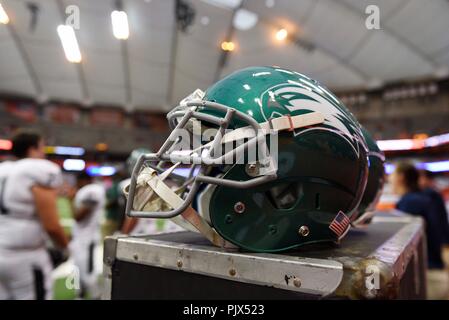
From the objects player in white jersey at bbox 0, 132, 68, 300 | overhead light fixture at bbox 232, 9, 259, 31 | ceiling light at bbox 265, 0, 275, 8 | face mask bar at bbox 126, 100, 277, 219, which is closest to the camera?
face mask bar at bbox 126, 100, 277, 219

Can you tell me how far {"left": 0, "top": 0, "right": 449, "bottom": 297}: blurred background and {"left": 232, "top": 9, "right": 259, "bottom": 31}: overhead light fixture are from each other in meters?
0.03

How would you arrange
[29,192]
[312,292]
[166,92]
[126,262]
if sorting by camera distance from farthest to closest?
[166,92]
[29,192]
[126,262]
[312,292]

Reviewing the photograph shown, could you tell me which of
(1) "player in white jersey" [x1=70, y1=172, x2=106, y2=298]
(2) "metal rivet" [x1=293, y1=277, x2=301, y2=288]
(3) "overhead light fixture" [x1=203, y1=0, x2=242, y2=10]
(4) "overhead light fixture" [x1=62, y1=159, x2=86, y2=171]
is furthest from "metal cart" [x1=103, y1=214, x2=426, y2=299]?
(4) "overhead light fixture" [x1=62, y1=159, x2=86, y2=171]

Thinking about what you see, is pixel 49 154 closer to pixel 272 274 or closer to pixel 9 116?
pixel 9 116

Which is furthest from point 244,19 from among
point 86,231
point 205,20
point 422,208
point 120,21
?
point 422,208

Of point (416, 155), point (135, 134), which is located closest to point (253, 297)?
point (416, 155)

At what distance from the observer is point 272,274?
26.2 inches

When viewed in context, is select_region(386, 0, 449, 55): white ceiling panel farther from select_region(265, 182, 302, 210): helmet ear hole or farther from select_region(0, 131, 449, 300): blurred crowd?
select_region(265, 182, 302, 210): helmet ear hole

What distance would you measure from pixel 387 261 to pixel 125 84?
9321 millimetres

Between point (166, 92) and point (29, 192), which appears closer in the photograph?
point (29, 192)

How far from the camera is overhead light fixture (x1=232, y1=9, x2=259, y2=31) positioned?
21.8 feet

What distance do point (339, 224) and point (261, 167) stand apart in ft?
0.87

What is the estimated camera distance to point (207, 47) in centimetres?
709

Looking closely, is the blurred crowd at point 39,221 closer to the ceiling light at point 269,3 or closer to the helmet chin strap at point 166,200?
the helmet chin strap at point 166,200
